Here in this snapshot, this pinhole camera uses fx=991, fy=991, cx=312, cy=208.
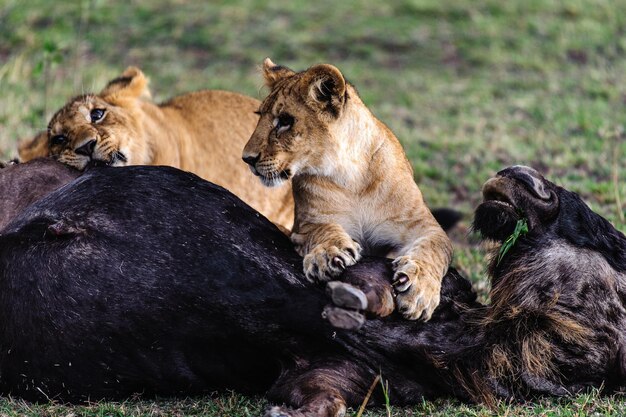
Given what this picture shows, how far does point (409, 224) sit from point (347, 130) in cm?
52

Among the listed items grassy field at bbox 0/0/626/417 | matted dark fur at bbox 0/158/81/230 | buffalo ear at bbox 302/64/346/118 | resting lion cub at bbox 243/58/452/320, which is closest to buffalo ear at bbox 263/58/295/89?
resting lion cub at bbox 243/58/452/320

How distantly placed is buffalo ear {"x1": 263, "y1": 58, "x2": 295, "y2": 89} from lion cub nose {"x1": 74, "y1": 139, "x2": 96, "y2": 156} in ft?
3.03

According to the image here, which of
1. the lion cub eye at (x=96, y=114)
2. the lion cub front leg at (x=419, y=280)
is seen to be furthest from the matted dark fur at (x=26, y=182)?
the lion cub front leg at (x=419, y=280)

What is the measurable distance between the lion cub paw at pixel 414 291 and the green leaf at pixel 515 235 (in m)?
0.44

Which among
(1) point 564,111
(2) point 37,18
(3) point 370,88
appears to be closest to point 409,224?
(1) point 564,111

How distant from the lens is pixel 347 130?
459 cm

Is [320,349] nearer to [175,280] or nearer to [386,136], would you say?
[175,280]

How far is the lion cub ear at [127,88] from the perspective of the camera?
554 centimetres

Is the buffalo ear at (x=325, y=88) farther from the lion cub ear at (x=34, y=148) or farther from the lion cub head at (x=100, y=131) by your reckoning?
the lion cub ear at (x=34, y=148)

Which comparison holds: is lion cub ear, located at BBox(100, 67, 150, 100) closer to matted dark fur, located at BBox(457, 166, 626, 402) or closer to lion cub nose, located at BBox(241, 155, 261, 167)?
lion cub nose, located at BBox(241, 155, 261, 167)

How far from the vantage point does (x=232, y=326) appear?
12.8 feet

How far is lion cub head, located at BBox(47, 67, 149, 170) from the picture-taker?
16.1 feet

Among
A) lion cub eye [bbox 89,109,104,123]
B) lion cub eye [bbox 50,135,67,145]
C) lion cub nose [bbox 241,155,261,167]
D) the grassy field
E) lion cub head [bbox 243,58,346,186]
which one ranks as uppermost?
lion cub head [bbox 243,58,346,186]

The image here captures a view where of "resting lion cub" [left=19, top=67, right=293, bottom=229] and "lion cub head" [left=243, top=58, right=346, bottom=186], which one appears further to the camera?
"resting lion cub" [left=19, top=67, right=293, bottom=229]
